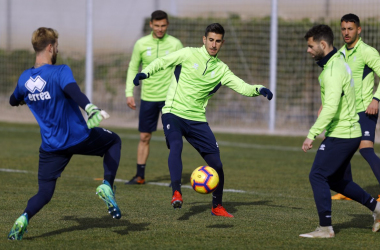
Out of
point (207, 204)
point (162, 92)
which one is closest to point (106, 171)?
point (207, 204)

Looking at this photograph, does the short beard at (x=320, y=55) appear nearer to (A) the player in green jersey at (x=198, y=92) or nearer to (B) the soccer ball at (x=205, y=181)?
(A) the player in green jersey at (x=198, y=92)

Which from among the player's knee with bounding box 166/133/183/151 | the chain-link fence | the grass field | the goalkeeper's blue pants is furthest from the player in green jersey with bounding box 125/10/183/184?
the chain-link fence

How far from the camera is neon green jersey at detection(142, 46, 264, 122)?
7.21m

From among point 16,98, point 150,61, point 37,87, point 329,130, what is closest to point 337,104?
point 329,130

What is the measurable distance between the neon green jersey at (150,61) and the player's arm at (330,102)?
4.45 metres

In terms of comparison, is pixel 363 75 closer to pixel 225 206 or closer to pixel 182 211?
pixel 225 206

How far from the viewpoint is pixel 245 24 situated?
20.5m

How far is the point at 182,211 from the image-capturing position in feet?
24.2

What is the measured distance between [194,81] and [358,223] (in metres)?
2.39

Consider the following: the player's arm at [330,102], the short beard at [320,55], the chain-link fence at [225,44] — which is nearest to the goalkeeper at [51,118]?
the player's arm at [330,102]

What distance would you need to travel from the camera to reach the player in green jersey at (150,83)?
389 inches

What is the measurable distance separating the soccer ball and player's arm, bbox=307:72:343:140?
4.03ft

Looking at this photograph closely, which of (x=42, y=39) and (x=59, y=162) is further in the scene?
(x=59, y=162)

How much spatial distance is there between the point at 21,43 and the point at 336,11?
1147 cm
